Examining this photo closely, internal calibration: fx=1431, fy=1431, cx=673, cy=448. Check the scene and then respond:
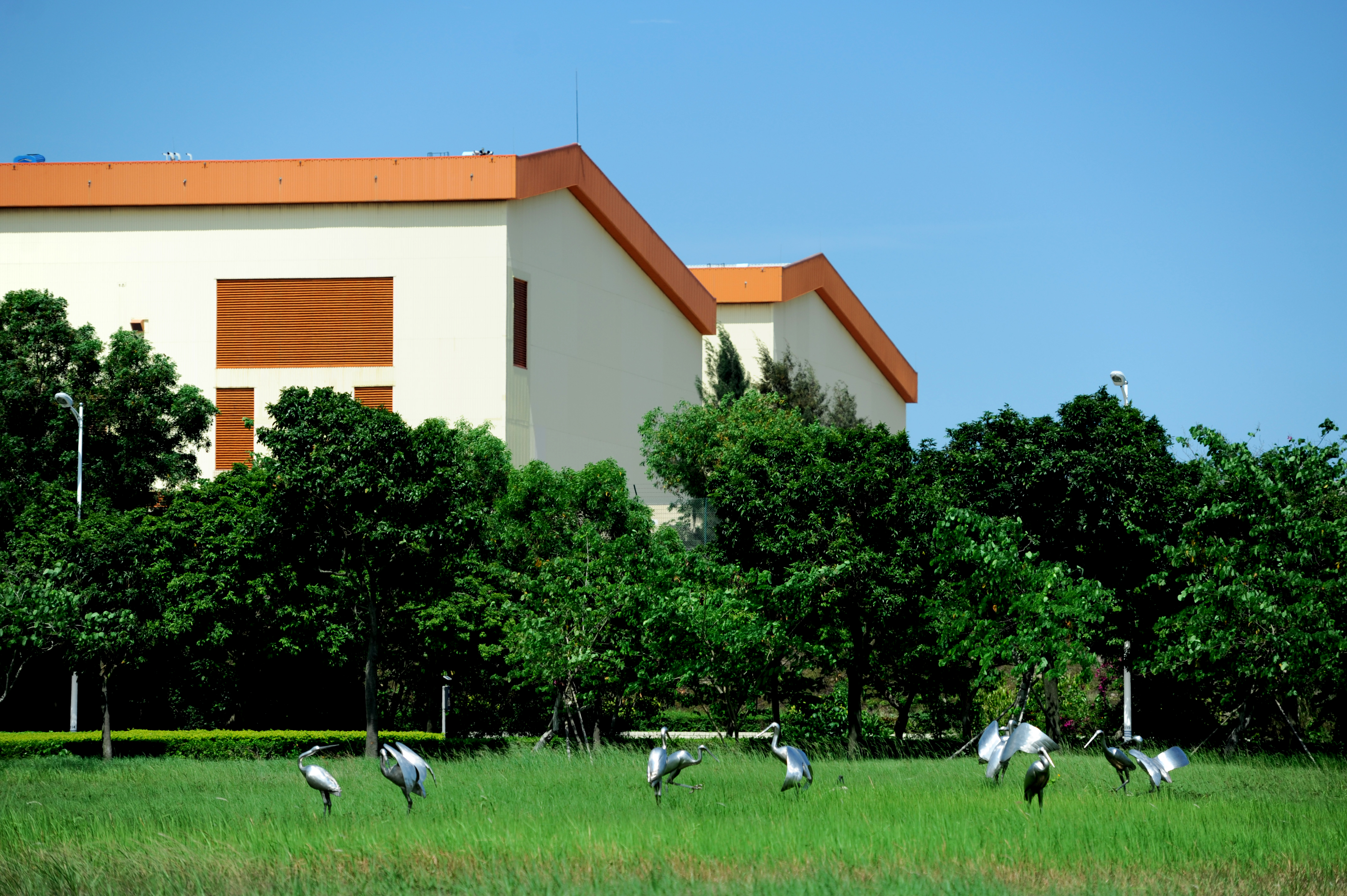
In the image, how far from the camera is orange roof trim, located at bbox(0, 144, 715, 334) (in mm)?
41875

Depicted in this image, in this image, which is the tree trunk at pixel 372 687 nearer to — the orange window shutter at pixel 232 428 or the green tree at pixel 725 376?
the orange window shutter at pixel 232 428

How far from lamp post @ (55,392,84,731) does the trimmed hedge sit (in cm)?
251

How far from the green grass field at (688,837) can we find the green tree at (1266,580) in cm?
322

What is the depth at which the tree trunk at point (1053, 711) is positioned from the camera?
2655 cm

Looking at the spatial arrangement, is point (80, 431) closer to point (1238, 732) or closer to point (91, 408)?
point (91, 408)

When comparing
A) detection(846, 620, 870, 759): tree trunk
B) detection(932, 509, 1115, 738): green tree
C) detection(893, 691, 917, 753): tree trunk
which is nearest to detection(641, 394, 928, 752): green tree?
detection(846, 620, 870, 759): tree trunk

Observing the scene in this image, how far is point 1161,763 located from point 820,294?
150 ft

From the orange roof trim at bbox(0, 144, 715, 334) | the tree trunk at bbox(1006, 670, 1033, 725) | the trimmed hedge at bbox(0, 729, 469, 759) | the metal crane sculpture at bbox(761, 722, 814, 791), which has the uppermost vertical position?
the orange roof trim at bbox(0, 144, 715, 334)

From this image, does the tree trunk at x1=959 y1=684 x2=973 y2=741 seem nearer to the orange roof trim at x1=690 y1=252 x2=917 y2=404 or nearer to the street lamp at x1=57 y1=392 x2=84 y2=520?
the street lamp at x1=57 y1=392 x2=84 y2=520

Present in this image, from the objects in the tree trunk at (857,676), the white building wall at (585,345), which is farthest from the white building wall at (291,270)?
the tree trunk at (857,676)

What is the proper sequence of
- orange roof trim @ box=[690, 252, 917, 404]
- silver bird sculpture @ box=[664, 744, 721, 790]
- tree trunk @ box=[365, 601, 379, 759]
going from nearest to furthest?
silver bird sculpture @ box=[664, 744, 721, 790]
tree trunk @ box=[365, 601, 379, 759]
orange roof trim @ box=[690, 252, 917, 404]

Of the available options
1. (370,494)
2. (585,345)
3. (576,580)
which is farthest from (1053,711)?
(585,345)

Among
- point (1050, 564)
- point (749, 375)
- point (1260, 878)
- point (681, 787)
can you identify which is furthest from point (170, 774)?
point (749, 375)

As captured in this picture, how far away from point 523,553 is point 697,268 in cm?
2924
